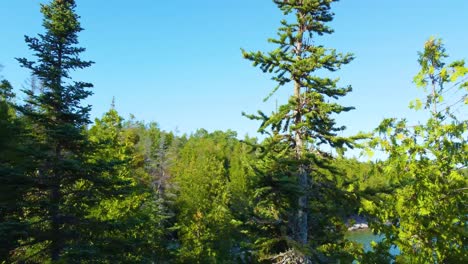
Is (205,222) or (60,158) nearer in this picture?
(60,158)

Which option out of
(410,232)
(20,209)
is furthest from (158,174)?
(410,232)

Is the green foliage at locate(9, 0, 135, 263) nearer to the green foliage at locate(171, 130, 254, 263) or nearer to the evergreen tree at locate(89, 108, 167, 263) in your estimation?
the evergreen tree at locate(89, 108, 167, 263)

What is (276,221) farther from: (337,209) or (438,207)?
(438,207)

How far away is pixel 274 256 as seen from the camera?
1206 centimetres

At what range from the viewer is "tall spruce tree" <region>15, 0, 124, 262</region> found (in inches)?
495

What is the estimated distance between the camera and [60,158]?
12969 millimetres

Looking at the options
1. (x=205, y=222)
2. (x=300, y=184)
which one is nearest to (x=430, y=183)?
(x=300, y=184)

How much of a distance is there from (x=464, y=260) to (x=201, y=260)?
24886mm

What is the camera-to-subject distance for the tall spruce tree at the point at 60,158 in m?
12.6

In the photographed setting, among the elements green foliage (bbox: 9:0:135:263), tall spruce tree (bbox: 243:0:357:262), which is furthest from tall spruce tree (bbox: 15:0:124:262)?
tall spruce tree (bbox: 243:0:357:262)

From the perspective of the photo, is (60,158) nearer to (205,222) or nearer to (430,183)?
(430,183)

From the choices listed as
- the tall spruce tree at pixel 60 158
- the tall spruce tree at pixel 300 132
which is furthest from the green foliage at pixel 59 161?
the tall spruce tree at pixel 300 132

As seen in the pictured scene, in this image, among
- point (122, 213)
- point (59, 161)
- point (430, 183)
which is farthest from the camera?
point (122, 213)

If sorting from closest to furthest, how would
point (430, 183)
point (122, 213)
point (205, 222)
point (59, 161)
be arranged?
point (430, 183), point (59, 161), point (122, 213), point (205, 222)
